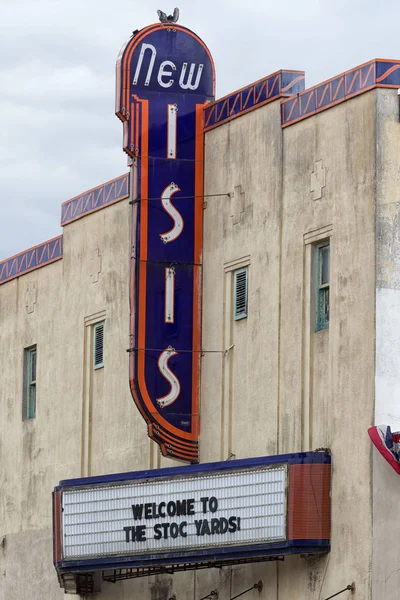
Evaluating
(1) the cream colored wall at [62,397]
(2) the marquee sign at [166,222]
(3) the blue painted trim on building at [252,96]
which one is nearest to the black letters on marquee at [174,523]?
Result: (2) the marquee sign at [166,222]

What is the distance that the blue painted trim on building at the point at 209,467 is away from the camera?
27203 mm

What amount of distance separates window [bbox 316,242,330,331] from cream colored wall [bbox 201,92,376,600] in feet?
0.45

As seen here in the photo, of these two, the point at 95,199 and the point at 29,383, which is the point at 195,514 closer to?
the point at 95,199

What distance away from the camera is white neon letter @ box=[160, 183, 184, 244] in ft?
100

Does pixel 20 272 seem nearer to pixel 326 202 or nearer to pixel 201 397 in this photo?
pixel 201 397

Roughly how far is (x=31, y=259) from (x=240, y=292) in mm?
8703

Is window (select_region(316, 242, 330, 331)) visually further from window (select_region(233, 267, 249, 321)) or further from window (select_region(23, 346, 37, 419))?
window (select_region(23, 346, 37, 419))

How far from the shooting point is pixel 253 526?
27969 mm

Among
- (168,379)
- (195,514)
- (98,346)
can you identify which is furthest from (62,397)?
(195,514)

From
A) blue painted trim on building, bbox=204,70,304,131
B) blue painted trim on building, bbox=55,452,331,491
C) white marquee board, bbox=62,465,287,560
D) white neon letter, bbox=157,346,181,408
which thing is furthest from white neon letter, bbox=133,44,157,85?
white marquee board, bbox=62,465,287,560

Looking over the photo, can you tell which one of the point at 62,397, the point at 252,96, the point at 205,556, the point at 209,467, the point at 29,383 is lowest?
the point at 205,556

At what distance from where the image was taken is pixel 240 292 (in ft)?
99.6

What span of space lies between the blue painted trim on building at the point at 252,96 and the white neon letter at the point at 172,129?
0.60m

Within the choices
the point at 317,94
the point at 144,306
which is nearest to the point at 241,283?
the point at 144,306
